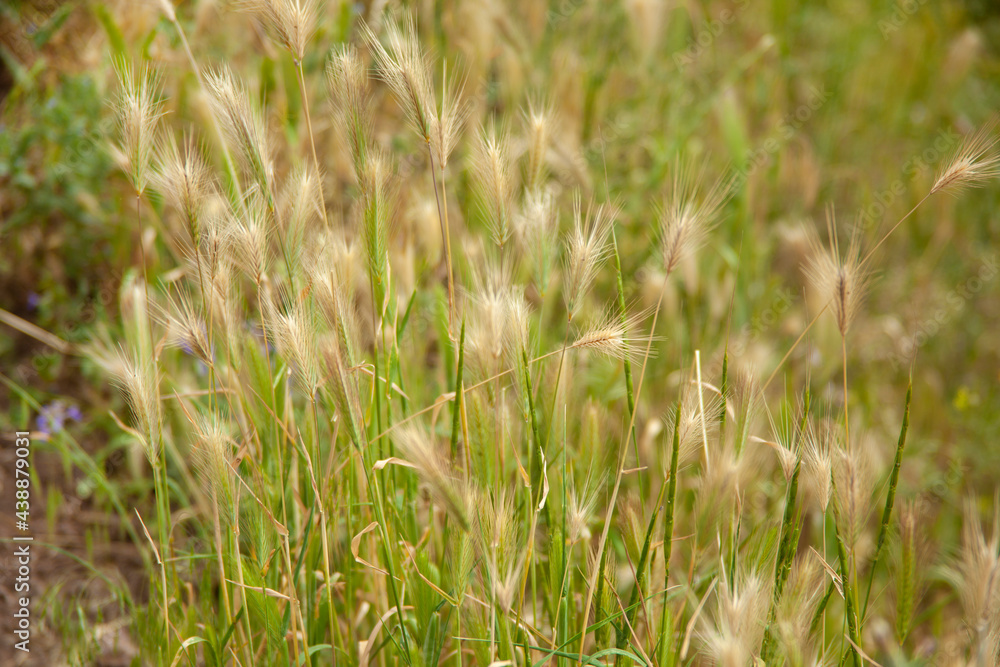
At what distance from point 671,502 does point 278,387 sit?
0.73 meters

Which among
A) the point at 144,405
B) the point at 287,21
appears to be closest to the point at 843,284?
the point at 287,21

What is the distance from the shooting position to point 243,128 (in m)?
1.02

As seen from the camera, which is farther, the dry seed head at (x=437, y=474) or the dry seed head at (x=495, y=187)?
the dry seed head at (x=495, y=187)

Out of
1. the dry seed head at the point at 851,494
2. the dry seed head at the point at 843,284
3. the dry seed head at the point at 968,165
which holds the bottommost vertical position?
the dry seed head at the point at 851,494

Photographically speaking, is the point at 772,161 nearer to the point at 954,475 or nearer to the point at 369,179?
the point at 954,475

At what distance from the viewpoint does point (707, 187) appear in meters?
2.76

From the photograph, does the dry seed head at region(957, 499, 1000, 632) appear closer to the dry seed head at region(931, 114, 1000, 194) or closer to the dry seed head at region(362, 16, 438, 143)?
the dry seed head at region(931, 114, 1000, 194)

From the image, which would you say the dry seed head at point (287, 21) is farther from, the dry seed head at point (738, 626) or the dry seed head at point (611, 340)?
the dry seed head at point (738, 626)

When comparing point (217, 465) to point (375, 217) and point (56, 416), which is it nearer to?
point (375, 217)

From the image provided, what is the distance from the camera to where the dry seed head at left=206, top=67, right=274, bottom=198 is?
101cm
